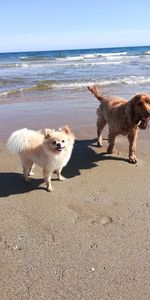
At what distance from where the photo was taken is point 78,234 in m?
3.88

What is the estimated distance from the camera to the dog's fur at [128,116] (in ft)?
18.0

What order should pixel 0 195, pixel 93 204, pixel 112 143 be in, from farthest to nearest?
pixel 112 143 < pixel 0 195 < pixel 93 204

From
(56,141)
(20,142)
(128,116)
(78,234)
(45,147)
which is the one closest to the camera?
(78,234)

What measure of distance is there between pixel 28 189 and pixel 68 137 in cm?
90

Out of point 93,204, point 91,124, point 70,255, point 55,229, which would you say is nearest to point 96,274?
point 70,255

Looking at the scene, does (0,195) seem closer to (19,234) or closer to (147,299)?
(19,234)

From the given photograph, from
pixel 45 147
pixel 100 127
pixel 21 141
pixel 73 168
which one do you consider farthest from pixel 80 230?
pixel 100 127

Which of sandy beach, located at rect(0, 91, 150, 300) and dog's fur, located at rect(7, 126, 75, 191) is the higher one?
dog's fur, located at rect(7, 126, 75, 191)

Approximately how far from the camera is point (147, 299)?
2939mm

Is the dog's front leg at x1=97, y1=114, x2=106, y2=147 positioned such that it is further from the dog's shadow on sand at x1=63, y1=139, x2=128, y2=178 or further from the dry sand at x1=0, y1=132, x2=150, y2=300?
the dry sand at x1=0, y1=132, x2=150, y2=300

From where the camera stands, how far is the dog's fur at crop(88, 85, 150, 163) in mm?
5473

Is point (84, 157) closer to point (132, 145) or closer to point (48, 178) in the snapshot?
point (132, 145)

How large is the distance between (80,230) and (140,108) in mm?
2300

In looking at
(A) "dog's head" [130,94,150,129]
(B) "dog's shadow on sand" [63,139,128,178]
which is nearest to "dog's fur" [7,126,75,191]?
(B) "dog's shadow on sand" [63,139,128,178]
